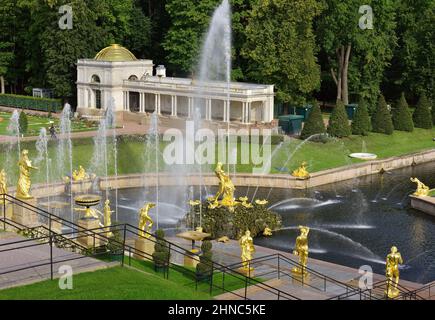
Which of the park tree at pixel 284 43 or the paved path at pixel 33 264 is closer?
the paved path at pixel 33 264

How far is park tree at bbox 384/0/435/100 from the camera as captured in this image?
284ft

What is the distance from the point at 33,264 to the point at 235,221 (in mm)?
17676

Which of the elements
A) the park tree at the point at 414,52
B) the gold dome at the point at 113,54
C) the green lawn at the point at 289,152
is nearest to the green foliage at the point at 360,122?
the green lawn at the point at 289,152

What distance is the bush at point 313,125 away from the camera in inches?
2741

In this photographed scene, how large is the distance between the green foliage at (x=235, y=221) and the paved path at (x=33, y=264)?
15109mm

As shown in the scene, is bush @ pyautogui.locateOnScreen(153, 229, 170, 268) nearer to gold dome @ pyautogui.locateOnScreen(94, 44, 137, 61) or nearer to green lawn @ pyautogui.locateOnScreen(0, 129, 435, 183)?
green lawn @ pyautogui.locateOnScreen(0, 129, 435, 183)

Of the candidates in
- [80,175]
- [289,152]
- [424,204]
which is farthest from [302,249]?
[289,152]

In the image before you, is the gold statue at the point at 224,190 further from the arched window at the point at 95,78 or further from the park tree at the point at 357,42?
the arched window at the point at 95,78

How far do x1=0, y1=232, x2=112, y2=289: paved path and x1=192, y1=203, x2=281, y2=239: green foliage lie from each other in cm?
1511

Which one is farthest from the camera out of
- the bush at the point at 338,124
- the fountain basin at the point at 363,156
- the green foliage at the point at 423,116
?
the green foliage at the point at 423,116

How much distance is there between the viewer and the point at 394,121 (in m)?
78.0

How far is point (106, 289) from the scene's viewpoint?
24.9 m
